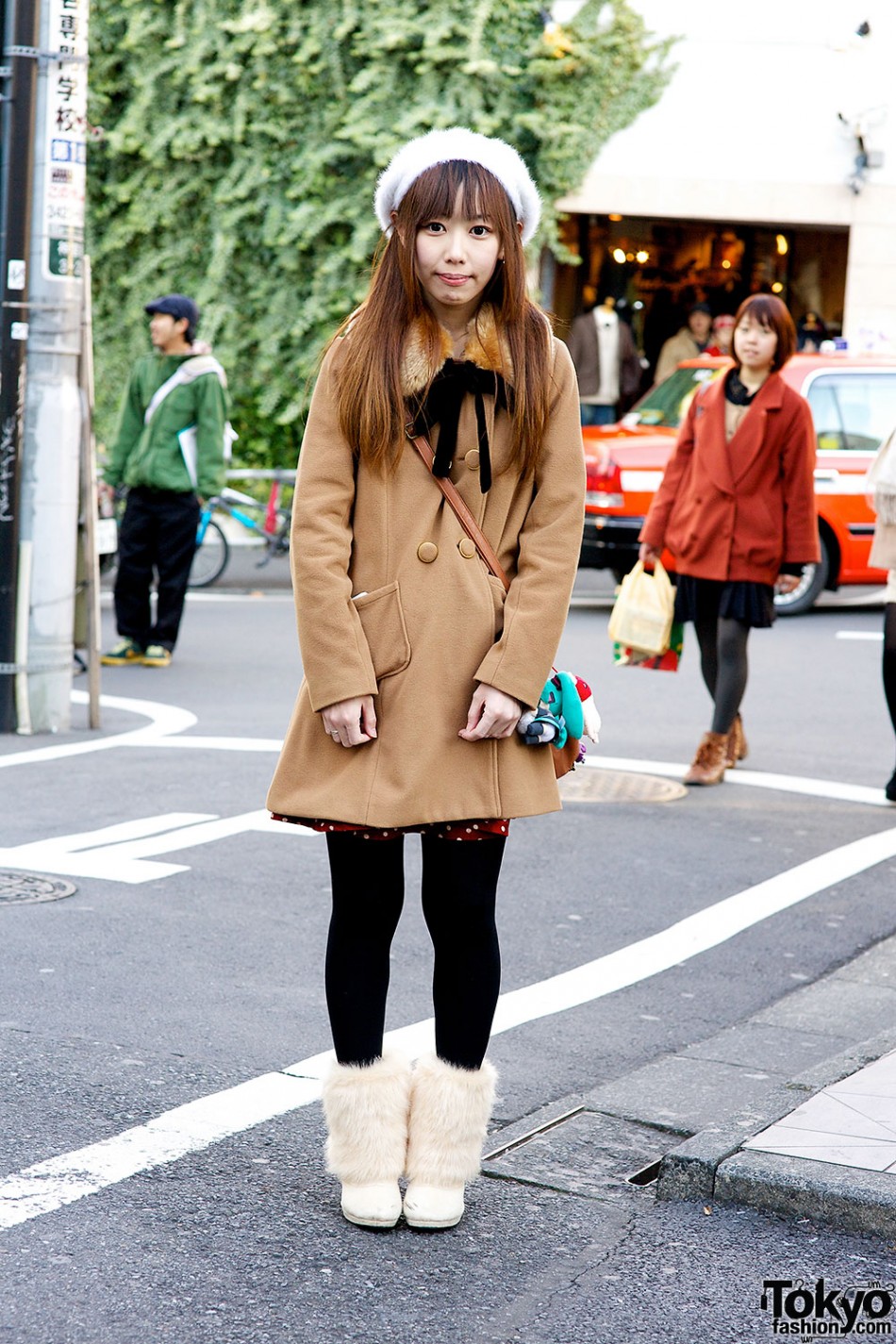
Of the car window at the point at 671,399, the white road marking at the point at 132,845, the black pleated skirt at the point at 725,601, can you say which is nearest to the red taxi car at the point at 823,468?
the car window at the point at 671,399

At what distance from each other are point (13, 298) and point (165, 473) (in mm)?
2487

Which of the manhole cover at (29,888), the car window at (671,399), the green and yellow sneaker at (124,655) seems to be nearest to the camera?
the manhole cover at (29,888)

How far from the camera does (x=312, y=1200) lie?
11.4 ft

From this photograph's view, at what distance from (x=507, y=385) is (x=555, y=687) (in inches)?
22.6

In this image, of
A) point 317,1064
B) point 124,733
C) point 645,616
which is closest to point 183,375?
point 124,733

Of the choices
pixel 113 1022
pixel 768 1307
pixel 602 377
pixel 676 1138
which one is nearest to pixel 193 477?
pixel 113 1022

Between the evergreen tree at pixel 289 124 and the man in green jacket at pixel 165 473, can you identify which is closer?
the man in green jacket at pixel 165 473

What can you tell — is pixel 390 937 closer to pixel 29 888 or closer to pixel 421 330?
pixel 421 330

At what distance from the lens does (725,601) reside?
766cm

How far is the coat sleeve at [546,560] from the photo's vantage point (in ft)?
10.9

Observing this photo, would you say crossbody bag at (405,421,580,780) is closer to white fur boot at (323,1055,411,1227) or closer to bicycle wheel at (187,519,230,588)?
white fur boot at (323,1055,411,1227)

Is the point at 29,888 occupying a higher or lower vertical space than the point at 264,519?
lower

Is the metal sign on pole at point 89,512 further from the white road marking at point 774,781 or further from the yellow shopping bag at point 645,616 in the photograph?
the yellow shopping bag at point 645,616

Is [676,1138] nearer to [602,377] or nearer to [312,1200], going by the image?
[312,1200]
